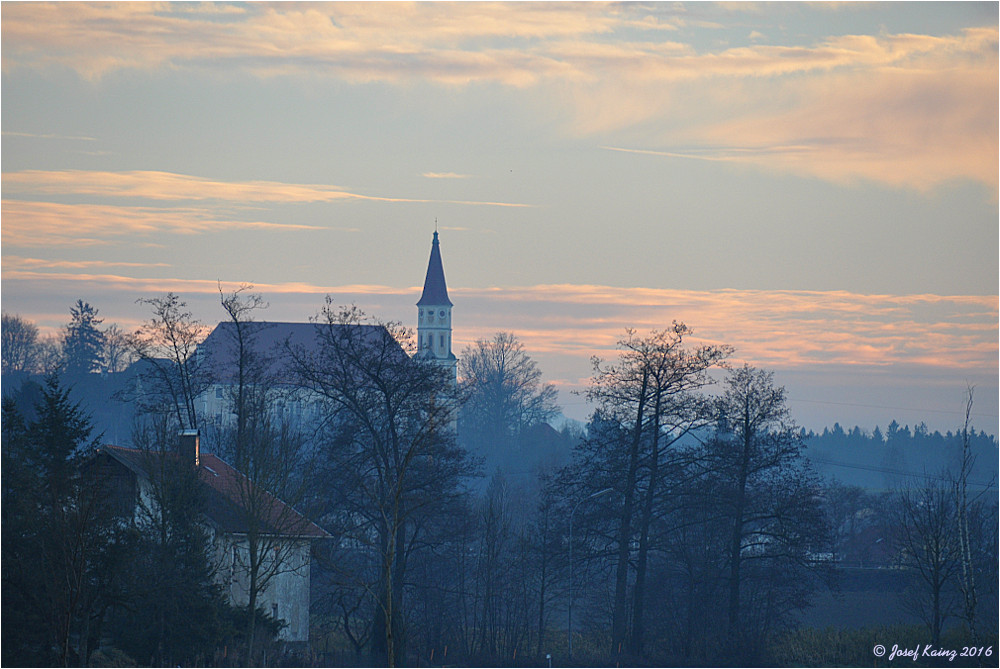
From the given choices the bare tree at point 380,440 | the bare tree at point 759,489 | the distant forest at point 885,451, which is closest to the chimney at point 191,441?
the bare tree at point 380,440

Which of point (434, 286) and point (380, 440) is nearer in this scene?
point (380, 440)

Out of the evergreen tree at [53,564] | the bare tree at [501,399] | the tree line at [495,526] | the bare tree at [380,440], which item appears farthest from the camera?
the bare tree at [501,399]

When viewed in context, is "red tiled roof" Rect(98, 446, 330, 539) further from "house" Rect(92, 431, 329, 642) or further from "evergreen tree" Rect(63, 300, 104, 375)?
"evergreen tree" Rect(63, 300, 104, 375)

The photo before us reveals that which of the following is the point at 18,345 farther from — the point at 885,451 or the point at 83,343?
the point at 885,451

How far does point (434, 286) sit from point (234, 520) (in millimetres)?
91141

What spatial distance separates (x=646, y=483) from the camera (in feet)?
107

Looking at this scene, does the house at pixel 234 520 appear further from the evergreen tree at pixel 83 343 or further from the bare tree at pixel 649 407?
the evergreen tree at pixel 83 343

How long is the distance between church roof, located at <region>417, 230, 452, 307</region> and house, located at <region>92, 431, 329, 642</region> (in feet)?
272

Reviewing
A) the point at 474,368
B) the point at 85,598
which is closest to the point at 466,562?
the point at 85,598

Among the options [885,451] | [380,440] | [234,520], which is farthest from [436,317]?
[234,520]

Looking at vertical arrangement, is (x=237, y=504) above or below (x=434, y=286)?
below

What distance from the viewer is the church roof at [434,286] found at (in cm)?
Result: 11575

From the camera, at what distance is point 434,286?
383ft

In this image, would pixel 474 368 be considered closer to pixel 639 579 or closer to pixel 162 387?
pixel 162 387
